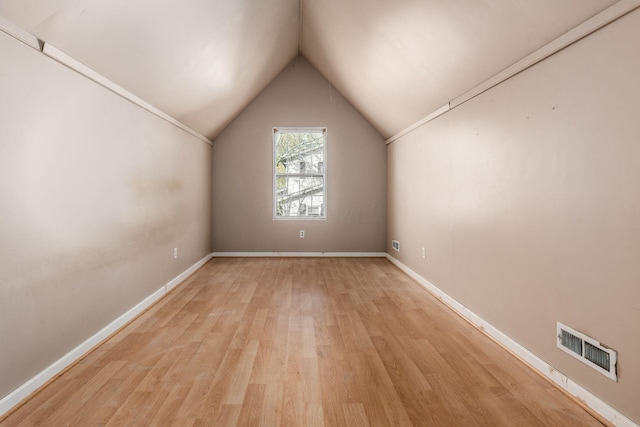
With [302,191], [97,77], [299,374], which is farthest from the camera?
[302,191]

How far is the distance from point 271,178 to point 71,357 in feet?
12.1

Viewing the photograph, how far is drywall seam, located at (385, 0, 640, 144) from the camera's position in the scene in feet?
4.43

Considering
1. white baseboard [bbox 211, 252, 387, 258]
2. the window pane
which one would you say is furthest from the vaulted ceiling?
white baseboard [bbox 211, 252, 387, 258]

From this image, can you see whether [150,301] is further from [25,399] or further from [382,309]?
[382,309]

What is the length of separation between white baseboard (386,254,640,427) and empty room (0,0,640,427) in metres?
0.01

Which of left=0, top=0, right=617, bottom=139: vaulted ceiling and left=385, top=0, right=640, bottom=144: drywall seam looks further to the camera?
left=0, top=0, right=617, bottom=139: vaulted ceiling

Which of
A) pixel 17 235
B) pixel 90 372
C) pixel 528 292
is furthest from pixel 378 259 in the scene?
pixel 17 235

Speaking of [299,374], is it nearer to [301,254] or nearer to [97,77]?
[97,77]

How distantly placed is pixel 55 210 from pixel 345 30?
9.99ft

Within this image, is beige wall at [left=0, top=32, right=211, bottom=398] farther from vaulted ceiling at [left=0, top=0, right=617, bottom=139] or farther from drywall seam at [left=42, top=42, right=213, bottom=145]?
vaulted ceiling at [left=0, top=0, right=617, bottom=139]

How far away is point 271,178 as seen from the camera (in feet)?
17.1

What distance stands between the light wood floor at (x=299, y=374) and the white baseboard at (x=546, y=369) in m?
0.05

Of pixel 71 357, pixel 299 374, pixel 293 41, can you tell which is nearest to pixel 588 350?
pixel 299 374

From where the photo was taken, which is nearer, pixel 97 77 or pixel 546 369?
pixel 546 369
